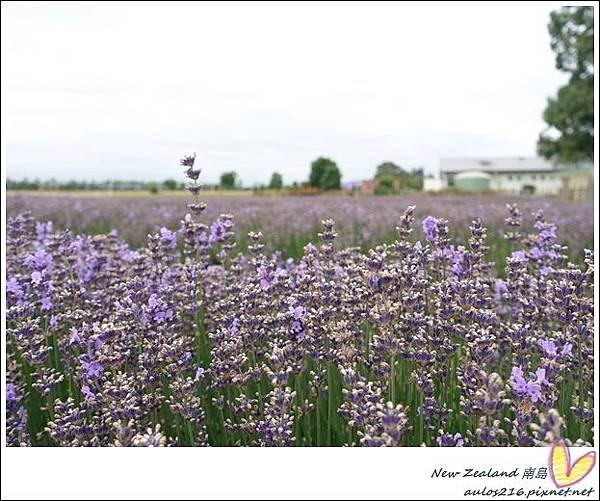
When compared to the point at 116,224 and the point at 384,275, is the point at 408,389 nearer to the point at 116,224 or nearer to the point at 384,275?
the point at 384,275

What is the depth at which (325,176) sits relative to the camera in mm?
18047

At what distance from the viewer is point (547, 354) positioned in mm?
1895

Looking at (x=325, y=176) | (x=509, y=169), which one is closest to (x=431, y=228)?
(x=325, y=176)

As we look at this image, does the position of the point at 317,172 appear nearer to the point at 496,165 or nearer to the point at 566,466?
the point at 566,466

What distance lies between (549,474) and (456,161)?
59.1 m

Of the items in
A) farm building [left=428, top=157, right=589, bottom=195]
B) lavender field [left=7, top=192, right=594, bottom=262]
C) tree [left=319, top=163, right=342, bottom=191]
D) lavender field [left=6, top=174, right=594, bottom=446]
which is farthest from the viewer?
farm building [left=428, top=157, right=589, bottom=195]

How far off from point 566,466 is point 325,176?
659 inches

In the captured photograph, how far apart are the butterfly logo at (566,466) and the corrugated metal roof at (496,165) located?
181 feet

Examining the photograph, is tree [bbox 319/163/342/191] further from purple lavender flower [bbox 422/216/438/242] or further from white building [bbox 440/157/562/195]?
white building [bbox 440/157/562/195]

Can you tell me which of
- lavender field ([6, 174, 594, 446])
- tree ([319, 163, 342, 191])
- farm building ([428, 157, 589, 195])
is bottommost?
lavender field ([6, 174, 594, 446])

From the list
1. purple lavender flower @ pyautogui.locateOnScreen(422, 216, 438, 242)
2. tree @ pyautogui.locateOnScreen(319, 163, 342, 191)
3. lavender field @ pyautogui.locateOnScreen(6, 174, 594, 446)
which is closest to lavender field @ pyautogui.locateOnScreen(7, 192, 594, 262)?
purple lavender flower @ pyautogui.locateOnScreen(422, 216, 438, 242)

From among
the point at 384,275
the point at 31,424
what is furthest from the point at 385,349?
the point at 31,424

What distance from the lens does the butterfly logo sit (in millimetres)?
1509

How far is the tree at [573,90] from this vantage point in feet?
69.0
